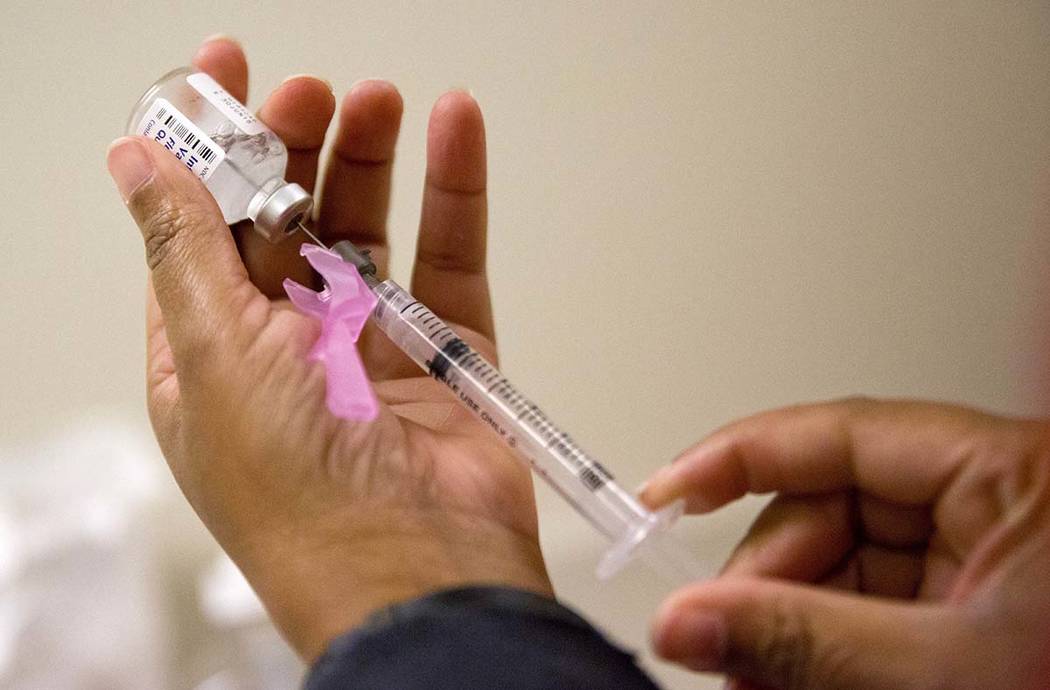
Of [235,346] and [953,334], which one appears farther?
[953,334]

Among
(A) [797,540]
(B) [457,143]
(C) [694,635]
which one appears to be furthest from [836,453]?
(B) [457,143]

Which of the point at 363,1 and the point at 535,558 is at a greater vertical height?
the point at 363,1

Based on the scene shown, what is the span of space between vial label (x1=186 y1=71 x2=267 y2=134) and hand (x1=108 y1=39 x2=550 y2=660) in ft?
0.21

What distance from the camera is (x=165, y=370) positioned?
0.96m

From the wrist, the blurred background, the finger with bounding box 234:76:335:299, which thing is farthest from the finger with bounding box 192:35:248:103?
the wrist

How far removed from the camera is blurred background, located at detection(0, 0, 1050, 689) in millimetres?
1328

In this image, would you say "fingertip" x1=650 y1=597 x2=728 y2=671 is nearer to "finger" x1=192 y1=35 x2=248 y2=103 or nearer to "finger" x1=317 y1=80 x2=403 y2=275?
"finger" x1=317 y1=80 x2=403 y2=275

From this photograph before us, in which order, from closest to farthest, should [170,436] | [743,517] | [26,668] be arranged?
[170,436] < [26,668] < [743,517]

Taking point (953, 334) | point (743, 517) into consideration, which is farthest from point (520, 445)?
point (953, 334)

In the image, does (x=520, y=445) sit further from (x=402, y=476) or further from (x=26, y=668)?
(x=26, y=668)

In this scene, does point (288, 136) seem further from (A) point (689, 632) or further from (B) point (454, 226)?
(A) point (689, 632)

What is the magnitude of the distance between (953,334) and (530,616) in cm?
106

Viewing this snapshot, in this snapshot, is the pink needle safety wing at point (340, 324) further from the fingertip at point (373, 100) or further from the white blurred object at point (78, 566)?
the white blurred object at point (78, 566)

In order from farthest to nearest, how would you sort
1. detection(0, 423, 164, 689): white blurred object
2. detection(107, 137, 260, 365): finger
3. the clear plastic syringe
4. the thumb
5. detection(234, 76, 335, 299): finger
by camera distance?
detection(0, 423, 164, 689): white blurred object → detection(234, 76, 335, 299): finger → detection(107, 137, 260, 365): finger → the clear plastic syringe → the thumb
